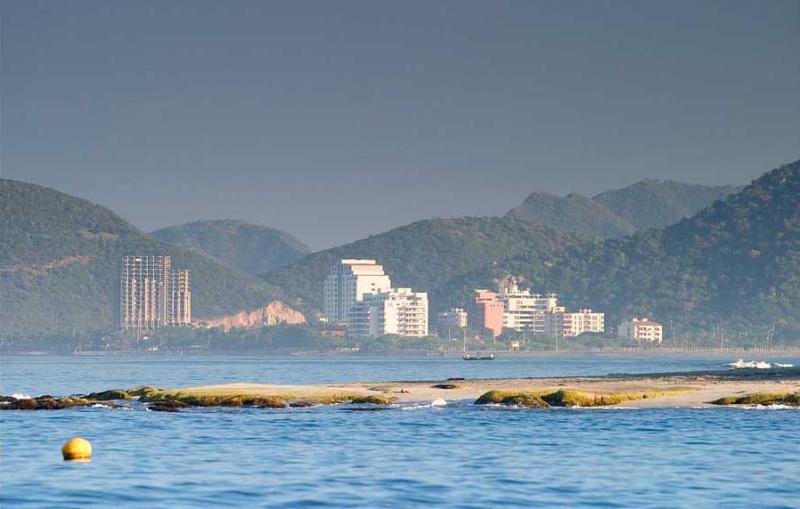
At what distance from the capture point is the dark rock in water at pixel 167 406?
296ft

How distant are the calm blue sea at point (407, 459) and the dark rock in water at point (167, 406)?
72.3 inches

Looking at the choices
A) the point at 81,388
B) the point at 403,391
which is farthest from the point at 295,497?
the point at 81,388

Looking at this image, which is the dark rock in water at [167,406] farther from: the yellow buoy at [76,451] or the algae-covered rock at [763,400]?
the algae-covered rock at [763,400]

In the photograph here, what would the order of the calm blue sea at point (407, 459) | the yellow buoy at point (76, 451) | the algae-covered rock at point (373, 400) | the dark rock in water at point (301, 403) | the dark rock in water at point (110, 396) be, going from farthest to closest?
the dark rock in water at point (110, 396) < the algae-covered rock at point (373, 400) < the dark rock in water at point (301, 403) < the yellow buoy at point (76, 451) < the calm blue sea at point (407, 459)

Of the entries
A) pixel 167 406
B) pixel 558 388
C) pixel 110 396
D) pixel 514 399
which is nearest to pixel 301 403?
pixel 167 406

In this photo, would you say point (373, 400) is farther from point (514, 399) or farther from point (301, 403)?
point (514, 399)

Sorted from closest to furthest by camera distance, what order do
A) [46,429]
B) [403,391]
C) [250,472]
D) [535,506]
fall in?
[535,506] < [250,472] < [46,429] < [403,391]

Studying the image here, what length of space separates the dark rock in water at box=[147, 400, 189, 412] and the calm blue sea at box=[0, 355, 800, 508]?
184 cm

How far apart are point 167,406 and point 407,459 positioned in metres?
34.7

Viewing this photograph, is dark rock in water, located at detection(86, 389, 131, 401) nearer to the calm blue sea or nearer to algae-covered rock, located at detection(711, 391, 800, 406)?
the calm blue sea

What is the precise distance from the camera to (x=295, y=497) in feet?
157

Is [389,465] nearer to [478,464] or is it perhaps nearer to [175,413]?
[478,464]

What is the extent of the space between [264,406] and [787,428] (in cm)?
3364

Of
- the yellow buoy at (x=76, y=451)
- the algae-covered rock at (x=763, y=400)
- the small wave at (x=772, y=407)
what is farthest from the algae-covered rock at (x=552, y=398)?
the yellow buoy at (x=76, y=451)
